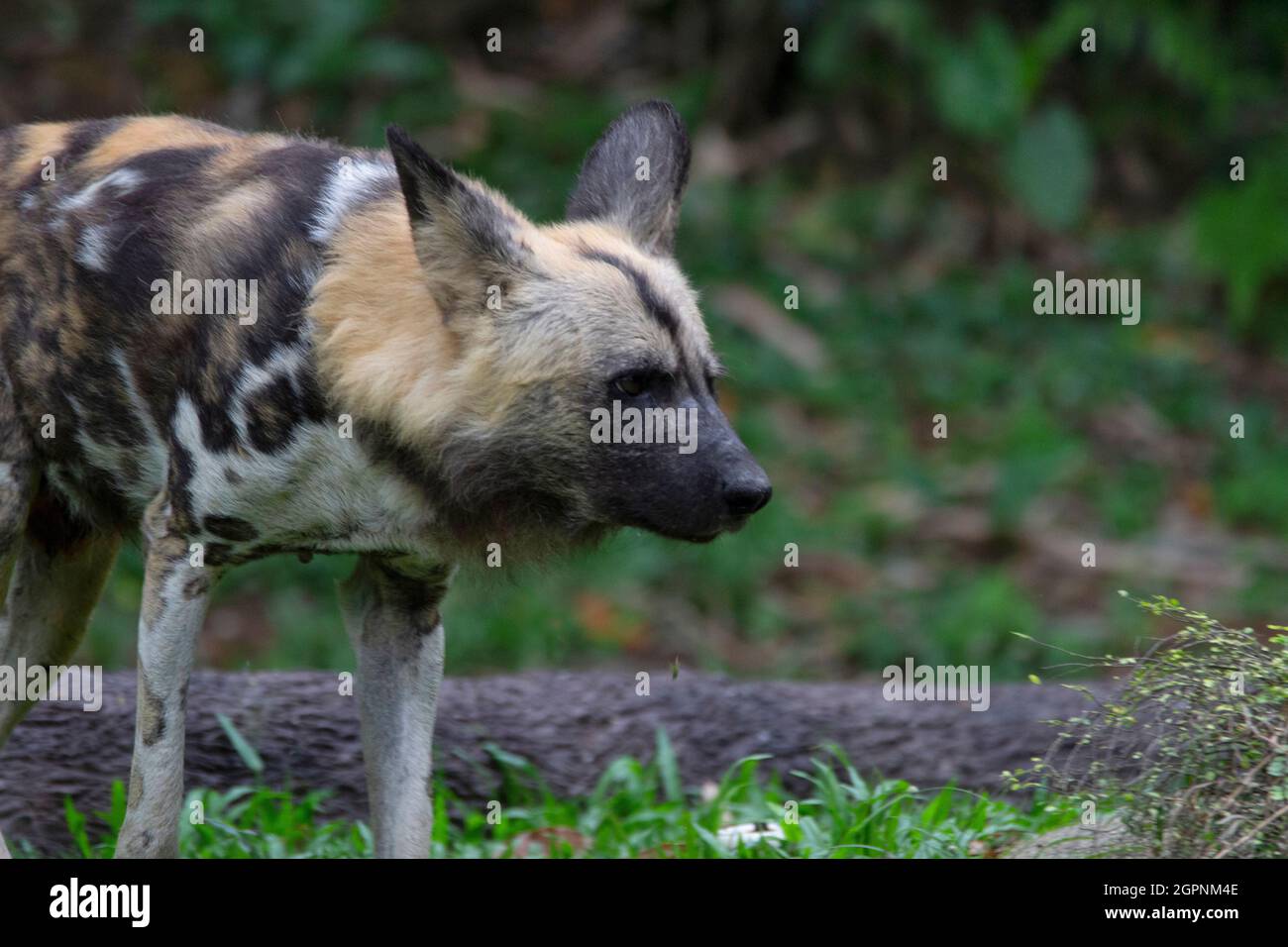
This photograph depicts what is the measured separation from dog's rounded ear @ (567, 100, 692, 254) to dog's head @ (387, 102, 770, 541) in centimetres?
42

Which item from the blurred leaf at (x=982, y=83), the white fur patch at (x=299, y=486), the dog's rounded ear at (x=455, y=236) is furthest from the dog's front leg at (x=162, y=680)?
the blurred leaf at (x=982, y=83)

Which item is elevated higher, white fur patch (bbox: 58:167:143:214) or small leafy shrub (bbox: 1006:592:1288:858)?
white fur patch (bbox: 58:167:143:214)

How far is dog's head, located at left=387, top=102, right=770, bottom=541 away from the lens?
3.69 meters

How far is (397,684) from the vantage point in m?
4.33

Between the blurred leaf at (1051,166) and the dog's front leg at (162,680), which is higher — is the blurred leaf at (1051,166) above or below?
above

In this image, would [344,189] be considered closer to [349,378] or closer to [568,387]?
[349,378]

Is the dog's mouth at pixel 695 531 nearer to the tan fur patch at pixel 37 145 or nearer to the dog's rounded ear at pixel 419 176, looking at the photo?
the dog's rounded ear at pixel 419 176

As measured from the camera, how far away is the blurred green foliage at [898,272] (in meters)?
8.41

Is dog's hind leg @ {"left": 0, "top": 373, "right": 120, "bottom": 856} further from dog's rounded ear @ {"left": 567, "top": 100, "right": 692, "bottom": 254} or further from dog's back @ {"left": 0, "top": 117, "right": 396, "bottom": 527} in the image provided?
dog's rounded ear @ {"left": 567, "top": 100, "right": 692, "bottom": 254}

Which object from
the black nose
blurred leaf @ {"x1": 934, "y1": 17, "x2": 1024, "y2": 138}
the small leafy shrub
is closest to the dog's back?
the black nose

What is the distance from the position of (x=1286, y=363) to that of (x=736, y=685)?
578cm

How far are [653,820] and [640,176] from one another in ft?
6.00
